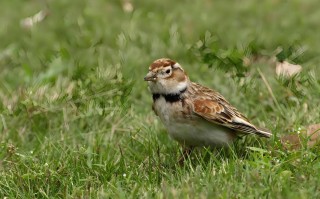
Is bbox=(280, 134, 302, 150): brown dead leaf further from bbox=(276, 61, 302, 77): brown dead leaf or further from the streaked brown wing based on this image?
bbox=(276, 61, 302, 77): brown dead leaf

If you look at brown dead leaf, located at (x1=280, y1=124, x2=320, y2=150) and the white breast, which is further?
the white breast

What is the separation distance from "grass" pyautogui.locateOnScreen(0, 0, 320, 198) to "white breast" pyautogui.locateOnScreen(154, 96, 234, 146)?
4.3 inches

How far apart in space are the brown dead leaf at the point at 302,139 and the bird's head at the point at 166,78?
89 cm

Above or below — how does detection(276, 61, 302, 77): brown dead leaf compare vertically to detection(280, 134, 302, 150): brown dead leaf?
above

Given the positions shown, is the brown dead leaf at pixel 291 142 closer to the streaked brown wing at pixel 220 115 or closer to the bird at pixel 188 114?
the bird at pixel 188 114

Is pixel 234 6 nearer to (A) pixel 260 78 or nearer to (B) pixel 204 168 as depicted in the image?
(A) pixel 260 78

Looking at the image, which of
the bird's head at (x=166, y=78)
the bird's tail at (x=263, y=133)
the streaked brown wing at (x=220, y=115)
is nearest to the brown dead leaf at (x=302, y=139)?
the bird's tail at (x=263, y=133)

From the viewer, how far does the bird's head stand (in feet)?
20.0

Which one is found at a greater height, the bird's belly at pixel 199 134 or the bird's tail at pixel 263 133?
the bird's tail at pixel 263 133

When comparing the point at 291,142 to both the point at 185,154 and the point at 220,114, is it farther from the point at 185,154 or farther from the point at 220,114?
the point at 185,154

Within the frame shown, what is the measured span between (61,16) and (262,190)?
21.1ft

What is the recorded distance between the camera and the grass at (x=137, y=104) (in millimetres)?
5293

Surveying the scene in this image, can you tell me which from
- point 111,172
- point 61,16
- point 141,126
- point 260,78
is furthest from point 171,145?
point 61,16

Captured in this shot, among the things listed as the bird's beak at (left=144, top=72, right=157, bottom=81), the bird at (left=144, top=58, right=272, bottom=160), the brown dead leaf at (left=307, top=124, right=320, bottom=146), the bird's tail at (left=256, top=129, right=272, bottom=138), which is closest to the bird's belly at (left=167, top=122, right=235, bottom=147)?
the bird at (left=144, top=58, right=272, bottom=160)
